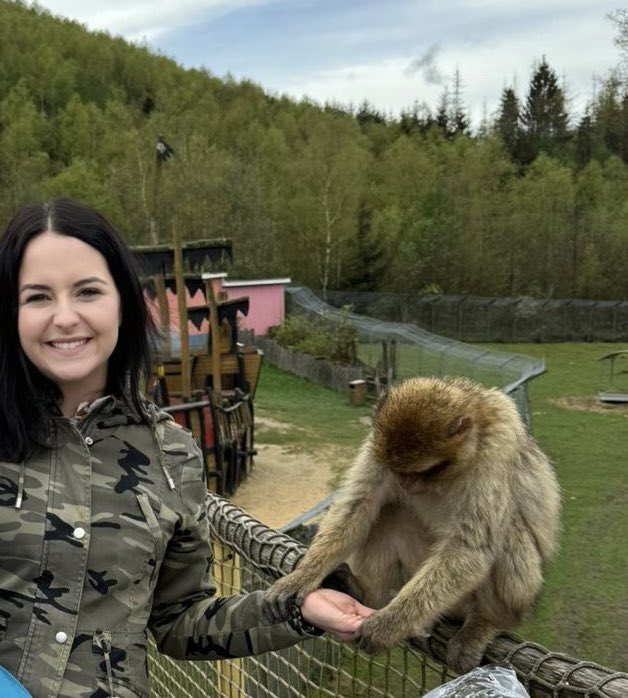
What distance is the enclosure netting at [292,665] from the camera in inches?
42.4

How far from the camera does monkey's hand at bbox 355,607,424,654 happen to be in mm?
1420

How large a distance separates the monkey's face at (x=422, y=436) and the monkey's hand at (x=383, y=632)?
1.11 feet

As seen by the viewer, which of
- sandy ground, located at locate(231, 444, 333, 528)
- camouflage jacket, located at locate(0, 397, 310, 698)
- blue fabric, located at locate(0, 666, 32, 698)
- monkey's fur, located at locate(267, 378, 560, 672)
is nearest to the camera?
blue fabric, located at locate(0, 666, 32, 698)

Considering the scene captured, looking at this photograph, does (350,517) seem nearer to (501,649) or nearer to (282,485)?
(501,649)

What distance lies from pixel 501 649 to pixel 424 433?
52 centimetres

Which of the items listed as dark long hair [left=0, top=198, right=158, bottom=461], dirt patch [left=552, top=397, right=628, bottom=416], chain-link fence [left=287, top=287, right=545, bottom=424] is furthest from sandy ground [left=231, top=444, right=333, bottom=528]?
dark long hair [left=0, top=198, right=158, bottom=461]

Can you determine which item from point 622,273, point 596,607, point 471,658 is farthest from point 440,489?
point 622,273

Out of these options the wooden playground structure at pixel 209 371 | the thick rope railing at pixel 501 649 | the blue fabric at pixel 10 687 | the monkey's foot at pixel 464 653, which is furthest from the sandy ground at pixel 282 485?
the blue fabric at pixel 10 687

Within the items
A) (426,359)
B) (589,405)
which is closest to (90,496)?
(589,405)

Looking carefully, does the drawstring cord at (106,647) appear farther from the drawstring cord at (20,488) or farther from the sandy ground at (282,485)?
the sandy ground at (282,485)

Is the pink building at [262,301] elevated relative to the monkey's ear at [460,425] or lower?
lower

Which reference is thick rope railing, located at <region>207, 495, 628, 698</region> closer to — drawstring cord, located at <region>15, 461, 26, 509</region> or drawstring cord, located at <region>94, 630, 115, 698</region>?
drawstring cord, located at <region>94, 630, 115, 698</region>

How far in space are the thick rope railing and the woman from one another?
0.25m

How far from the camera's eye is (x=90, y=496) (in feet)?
3.97
